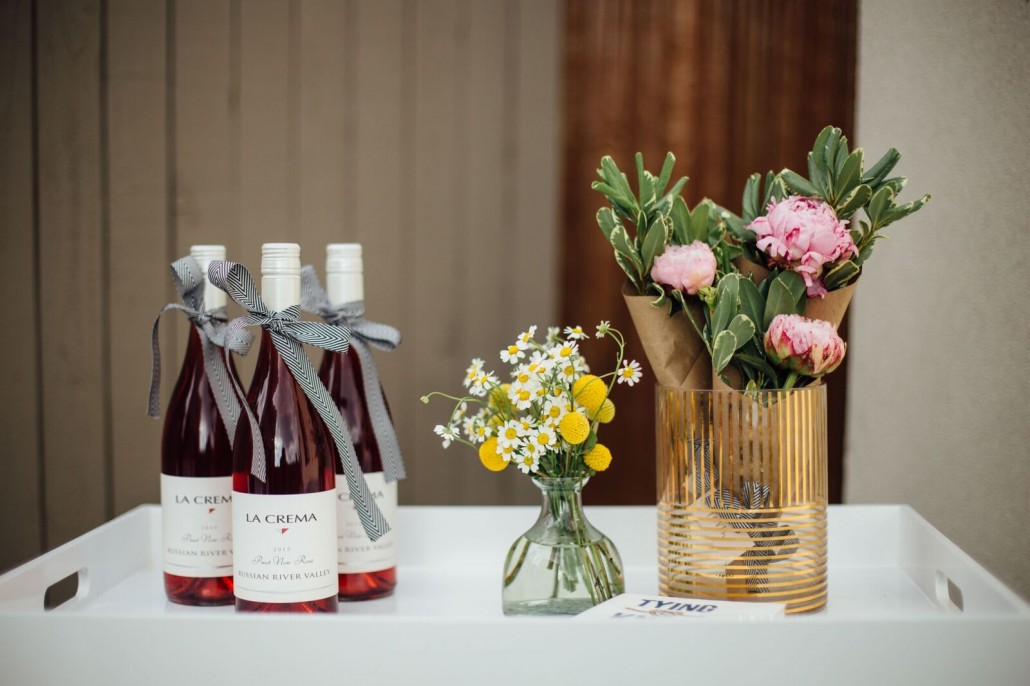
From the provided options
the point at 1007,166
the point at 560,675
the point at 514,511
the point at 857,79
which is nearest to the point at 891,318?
the point at 1007,166

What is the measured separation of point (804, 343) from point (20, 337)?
1.23m

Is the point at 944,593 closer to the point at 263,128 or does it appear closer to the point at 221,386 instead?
the point at 221,386

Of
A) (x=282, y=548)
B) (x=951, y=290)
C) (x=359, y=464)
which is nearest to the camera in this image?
(x=282, y=548)

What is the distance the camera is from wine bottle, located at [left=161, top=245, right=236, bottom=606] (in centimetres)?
81

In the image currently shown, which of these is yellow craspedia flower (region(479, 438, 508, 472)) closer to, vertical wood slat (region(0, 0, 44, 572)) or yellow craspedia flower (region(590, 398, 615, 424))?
yellow craspedia flower (region(590, 398, 615, 424))

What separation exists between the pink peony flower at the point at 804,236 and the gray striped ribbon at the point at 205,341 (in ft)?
1.70

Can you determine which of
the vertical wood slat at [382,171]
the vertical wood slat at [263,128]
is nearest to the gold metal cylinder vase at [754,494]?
the vertical wood slat at [382,171]

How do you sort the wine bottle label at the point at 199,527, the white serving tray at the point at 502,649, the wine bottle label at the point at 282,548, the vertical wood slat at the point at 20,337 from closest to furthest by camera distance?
1. the white serving tray at the point at 502,649
2. the wine bottle label at the point at 282,548
3. the wine bottle label at the point at 199,527
4. the vertical wood slat at the point at 20,337

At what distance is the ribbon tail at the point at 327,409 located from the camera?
0.75 meters

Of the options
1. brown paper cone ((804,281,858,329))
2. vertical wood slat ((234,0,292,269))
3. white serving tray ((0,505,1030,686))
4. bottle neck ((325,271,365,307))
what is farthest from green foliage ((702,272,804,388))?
vertical wood slat ((234,0,292,269))

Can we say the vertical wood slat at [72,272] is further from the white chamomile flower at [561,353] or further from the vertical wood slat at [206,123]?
the white chamomile flower at [561,353]

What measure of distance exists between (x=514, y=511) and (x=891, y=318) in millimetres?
693

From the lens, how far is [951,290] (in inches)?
47.4

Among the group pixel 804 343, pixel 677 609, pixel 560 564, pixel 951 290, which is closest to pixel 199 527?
pixel 560 564
